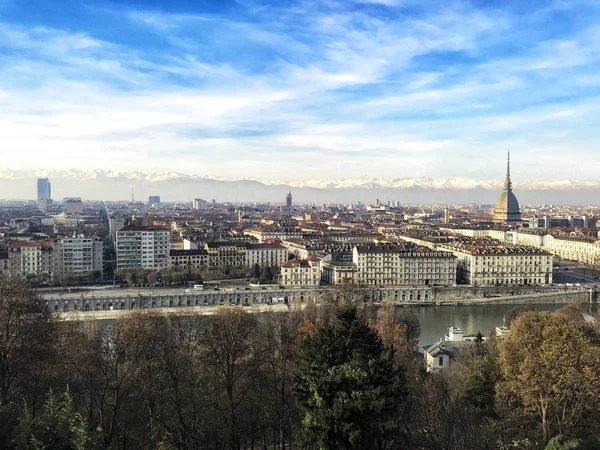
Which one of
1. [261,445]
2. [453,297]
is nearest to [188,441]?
[261,445]

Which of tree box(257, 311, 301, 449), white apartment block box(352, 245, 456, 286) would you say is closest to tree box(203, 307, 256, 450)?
tree box(257, 311, 301, 449)

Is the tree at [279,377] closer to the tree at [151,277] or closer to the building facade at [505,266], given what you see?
the tree at [151,277]

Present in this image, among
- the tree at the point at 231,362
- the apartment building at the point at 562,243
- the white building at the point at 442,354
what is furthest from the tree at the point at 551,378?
the apartment building at the point at 562,243

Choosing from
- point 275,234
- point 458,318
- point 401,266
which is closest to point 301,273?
point 401,266

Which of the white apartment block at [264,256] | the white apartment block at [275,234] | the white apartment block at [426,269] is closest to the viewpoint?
the white apartment block at [426,269]

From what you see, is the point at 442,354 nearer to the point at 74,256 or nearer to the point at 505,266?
the point at 505,266

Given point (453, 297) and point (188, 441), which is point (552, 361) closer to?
point (188, 441)
